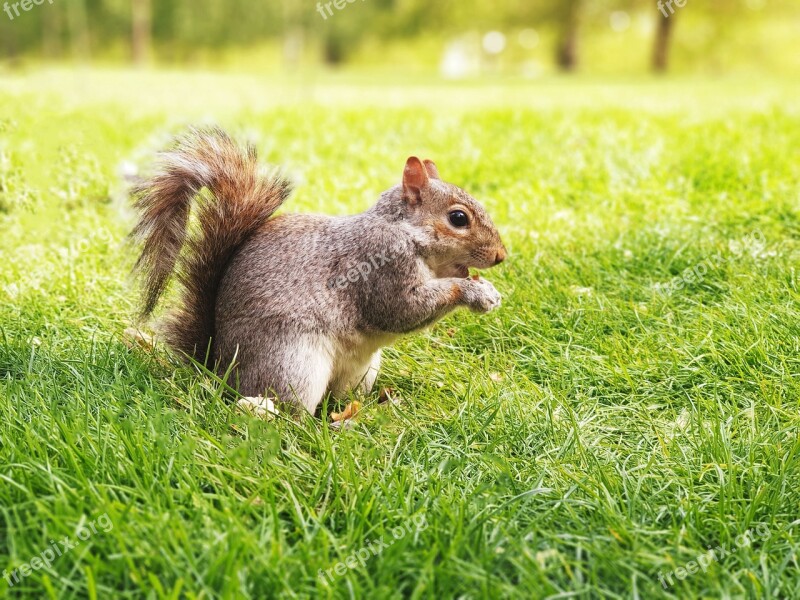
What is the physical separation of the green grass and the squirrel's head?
33cm

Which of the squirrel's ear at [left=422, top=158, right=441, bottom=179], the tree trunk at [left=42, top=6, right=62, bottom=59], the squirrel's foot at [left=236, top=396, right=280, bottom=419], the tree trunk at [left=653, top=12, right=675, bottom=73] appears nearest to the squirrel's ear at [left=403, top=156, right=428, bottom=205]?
the squirrel's ear at [left=422, top=158, right=441, bottom=179]

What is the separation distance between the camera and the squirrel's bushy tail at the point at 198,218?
6.53 feet

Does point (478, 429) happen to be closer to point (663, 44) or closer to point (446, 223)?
point (446, 223)

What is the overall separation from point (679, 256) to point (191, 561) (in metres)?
2.13

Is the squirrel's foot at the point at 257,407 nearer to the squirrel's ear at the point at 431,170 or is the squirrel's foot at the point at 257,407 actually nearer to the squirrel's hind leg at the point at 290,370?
the squirrel's hind leg at the point at 290,370

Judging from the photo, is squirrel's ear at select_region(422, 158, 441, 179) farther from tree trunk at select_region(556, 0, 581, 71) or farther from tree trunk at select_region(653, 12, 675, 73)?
tree trunk at select_region(556, 0, 581, 71)

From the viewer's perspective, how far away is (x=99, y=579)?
50.8 inches

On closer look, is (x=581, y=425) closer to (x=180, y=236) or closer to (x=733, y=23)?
(x=180, y=236)

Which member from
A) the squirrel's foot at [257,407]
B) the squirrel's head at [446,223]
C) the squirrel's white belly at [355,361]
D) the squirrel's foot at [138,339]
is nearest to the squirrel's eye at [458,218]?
the squirrel's head at [446,223]

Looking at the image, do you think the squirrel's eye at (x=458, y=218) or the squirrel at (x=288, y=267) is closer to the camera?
the squirrel at (x=288, y=267)

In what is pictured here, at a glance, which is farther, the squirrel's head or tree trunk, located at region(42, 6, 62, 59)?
tree trunk, located at region(42, 6, 62, 59)

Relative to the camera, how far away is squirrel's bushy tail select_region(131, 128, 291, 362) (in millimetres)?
1991

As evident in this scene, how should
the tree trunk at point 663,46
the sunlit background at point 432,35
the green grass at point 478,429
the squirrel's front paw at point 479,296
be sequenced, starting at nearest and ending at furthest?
the green grass at point 478,429 → the squirrel's front paw at point 479,296 → the tree trunk at point 663,46 → the sunlit background at point 432,35

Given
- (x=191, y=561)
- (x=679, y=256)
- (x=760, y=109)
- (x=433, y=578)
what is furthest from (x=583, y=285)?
(x=760, y=109)
